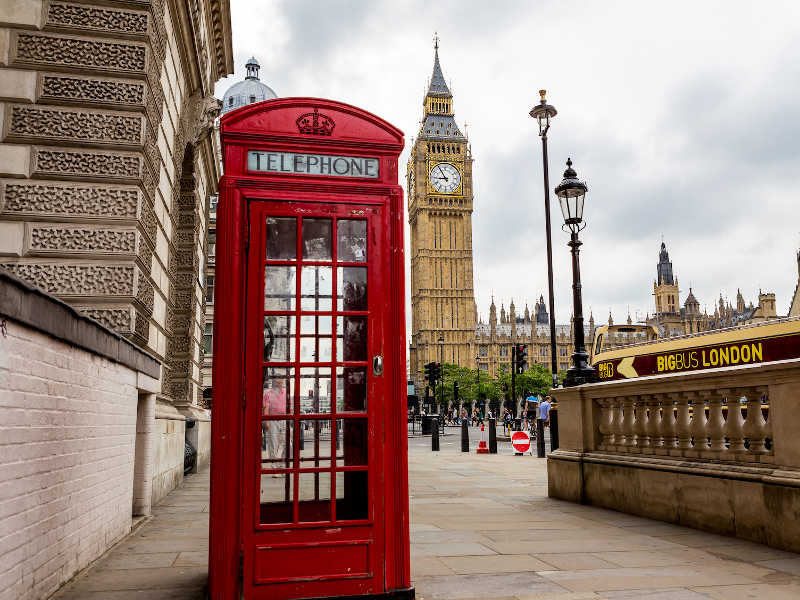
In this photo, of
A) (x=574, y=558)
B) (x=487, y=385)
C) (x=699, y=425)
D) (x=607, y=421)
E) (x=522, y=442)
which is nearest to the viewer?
(x=574, y=558)

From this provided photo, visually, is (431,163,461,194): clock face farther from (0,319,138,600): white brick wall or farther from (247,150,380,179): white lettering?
(247,150,380,179): white lettering

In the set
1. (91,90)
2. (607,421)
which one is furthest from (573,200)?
(91,90)

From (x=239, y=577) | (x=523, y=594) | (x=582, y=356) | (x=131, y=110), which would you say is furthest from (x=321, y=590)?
(x=582, y=356)

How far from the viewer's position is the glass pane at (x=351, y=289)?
171 inches

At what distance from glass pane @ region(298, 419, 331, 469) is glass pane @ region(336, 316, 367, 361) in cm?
44

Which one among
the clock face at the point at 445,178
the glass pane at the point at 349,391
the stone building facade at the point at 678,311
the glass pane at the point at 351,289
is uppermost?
the clock face at the point at 445,178

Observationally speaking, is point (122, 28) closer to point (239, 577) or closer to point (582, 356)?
point (239, 577)

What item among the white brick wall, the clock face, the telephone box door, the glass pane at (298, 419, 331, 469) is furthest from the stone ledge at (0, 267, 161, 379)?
the clock face

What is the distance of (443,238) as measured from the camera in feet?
369

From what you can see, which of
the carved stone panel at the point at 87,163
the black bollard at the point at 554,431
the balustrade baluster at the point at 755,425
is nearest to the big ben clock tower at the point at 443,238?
the black bollard at the point at 554,431

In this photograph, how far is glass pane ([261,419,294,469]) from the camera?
13.6 ft

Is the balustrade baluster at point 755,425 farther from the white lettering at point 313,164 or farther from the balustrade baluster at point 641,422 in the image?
the white lettering at point 313,164

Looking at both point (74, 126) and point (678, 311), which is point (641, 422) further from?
point (678, 311)

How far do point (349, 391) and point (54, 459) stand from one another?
1.94m
